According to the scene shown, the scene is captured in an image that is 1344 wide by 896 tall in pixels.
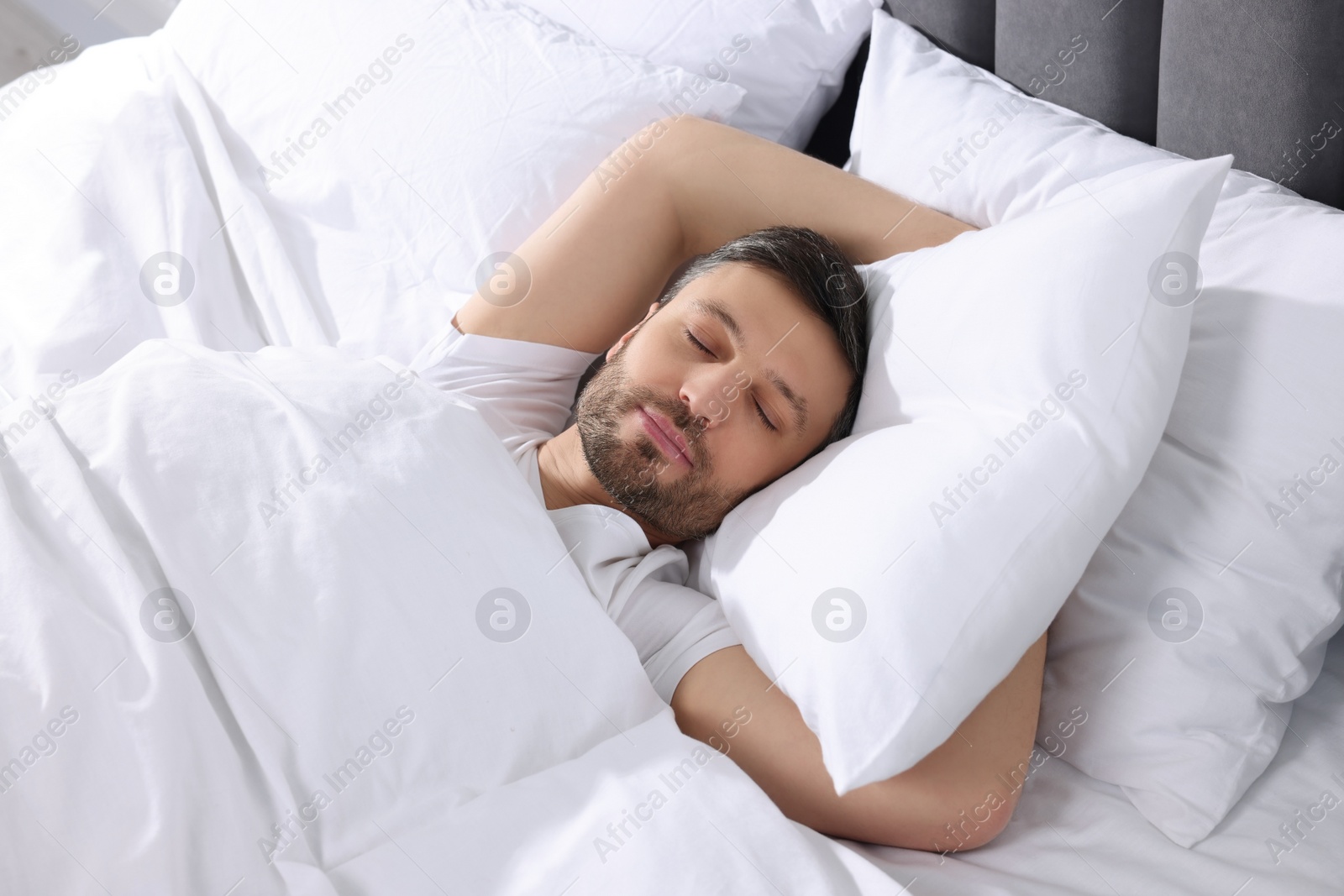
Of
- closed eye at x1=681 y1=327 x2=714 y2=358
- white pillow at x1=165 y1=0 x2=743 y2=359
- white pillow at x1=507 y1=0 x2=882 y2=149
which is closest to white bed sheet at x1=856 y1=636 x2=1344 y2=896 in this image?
closed eye at x1=681 y1=327 x2=714 y2=358

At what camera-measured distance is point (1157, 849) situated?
3.00 feet

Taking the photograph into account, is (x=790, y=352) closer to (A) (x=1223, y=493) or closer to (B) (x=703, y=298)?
(B) (x=703, y=298)

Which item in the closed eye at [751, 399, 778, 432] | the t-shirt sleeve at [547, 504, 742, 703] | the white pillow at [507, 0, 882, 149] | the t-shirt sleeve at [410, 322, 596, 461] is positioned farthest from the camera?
the white pillow at [507, 0, 882, 149]

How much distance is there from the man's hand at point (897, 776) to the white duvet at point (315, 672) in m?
0.08

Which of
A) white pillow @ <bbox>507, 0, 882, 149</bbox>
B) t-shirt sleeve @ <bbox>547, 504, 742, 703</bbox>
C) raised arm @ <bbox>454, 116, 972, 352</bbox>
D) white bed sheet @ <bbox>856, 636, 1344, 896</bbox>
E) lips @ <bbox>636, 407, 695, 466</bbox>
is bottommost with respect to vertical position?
white bed sheet @ <bbox>856, 636, 1344, 896</bbox>

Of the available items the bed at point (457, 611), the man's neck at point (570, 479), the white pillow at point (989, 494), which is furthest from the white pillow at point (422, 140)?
the white pillow at point (989, 494)

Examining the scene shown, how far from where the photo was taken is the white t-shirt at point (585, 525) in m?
1.09

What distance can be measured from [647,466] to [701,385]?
121 millimetres

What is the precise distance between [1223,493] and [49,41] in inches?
131

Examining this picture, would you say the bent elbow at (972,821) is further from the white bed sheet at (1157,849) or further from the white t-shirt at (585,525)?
the white t-shirt at (585,525)

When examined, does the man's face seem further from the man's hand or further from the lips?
the man's hand

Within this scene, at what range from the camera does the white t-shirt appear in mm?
1091

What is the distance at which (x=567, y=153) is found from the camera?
1444 millimetres

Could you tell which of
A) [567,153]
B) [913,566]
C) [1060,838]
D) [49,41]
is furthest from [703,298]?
[49,41]
